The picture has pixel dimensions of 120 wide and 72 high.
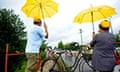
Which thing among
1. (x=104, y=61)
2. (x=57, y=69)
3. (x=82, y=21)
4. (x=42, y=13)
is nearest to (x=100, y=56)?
(x=104, y=61)

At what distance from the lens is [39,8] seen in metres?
10.6

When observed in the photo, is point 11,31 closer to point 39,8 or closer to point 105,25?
point 39,8

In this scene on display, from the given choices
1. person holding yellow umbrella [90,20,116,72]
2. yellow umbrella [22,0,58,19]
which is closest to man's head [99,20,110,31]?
person holding yellow umbrella [90,20,116,72]

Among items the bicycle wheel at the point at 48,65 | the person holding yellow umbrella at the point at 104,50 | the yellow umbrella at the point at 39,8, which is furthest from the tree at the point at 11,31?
the person holding yellow umbrella at the point at 104,50

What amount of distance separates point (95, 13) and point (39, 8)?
5.77 feet

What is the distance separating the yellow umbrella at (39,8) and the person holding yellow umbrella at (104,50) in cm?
383

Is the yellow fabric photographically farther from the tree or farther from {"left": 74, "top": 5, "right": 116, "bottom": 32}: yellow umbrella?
the tree

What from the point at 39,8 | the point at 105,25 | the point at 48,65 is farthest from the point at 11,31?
the point at 105,25

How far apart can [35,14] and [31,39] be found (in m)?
1.69

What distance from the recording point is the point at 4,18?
13398mm

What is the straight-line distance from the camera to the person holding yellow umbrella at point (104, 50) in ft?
22.4

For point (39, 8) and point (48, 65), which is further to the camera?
point (39, 8)

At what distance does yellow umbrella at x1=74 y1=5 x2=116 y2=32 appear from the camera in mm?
9852

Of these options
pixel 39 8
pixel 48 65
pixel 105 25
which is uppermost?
pixel 39 8
